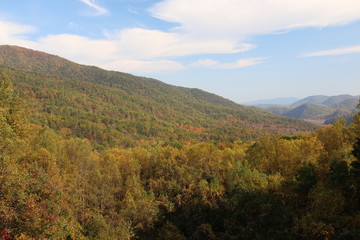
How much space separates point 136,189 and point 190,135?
165057mm

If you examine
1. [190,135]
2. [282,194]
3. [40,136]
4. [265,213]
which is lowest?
[190,135]

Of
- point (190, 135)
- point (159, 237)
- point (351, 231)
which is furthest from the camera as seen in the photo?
point (190, 135)

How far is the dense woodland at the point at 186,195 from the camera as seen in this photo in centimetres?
1834

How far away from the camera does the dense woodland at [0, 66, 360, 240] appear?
18344 millimetres

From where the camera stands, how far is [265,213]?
78.2ft

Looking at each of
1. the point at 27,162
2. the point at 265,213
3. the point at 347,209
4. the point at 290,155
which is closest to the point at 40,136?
the point at 27,162

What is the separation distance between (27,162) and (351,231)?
3568cm

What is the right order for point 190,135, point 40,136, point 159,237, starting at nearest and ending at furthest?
point 159,237 < point 40,136 < point 190,135

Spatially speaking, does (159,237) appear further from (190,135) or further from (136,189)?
(190,135)

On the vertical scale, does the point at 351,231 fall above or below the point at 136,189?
above

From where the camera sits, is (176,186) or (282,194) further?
(176,186)

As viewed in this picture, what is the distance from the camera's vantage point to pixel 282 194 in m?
24.5

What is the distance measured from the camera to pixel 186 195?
33.1 metres

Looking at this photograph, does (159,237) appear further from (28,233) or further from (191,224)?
(28,233)
